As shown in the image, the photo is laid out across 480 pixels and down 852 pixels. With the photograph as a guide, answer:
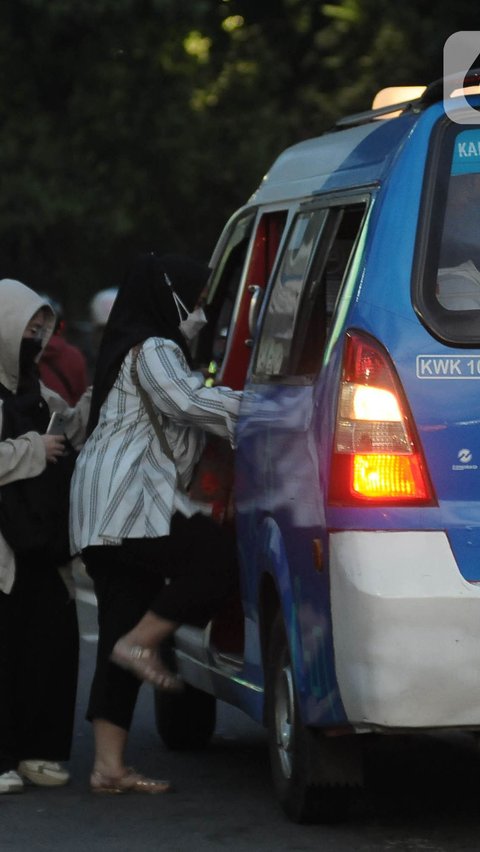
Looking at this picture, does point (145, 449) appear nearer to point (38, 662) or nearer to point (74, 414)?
point (74, 414)

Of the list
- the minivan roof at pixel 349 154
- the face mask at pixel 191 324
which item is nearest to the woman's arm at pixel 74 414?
the face mask at pixel 191 324

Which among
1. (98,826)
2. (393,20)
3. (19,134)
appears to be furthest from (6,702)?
(19,134)

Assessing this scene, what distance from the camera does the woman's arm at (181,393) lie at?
6477 millimetres

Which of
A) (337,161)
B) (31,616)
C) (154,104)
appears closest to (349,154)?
(337,161)

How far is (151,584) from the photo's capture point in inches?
270

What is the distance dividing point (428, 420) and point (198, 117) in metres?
20.5

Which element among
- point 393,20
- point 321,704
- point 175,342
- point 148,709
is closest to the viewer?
point 321,704

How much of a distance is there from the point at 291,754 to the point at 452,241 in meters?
1.58

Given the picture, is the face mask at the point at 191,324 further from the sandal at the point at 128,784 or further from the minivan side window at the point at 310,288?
the sandal at the point at 128,784

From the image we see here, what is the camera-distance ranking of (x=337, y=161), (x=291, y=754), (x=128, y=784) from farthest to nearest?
(x=128, y=784)
(x=337, y=161)
(x=291, y=754)

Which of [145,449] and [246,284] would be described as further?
[246,284]

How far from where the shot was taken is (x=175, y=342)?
6.71m

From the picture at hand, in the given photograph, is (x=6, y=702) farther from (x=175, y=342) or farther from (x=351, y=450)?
(x=351, y=450)

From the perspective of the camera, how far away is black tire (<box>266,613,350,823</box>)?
580 centimetres
